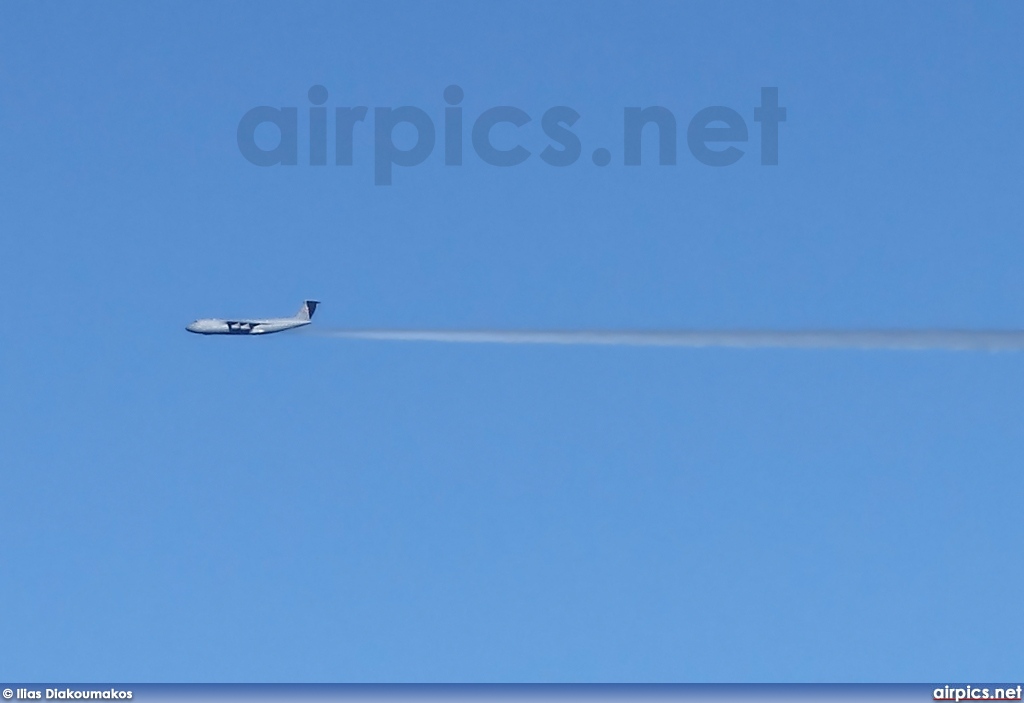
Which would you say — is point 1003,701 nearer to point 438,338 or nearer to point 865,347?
point 865,347

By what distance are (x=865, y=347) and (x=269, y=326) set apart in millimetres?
64659

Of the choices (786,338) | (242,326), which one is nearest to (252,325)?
(242,326)

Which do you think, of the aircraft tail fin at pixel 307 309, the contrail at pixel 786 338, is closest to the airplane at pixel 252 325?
the aircraft tail fin at pixel 307 309

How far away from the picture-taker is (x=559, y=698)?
61094mm

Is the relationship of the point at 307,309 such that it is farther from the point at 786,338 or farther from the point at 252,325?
the point at 786,338

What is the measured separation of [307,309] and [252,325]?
4676 millimetres

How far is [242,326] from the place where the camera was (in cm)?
11225

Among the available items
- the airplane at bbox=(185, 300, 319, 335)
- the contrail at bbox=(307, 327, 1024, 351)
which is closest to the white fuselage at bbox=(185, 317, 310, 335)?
the airplane at bbox=(185, 300, 319, 335)

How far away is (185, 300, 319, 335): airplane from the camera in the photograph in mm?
109750

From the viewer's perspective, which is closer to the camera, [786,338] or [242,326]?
[786,338]

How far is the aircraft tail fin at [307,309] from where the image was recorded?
113 m

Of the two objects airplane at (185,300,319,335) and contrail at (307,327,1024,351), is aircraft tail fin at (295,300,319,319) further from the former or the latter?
contrail at (307,327,1024,351)

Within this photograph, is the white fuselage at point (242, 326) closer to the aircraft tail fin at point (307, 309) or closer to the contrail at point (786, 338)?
the aircraft tail fin at point (307, 309)

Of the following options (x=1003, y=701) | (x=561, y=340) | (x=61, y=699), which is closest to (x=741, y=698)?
(x=1003, y=701)
